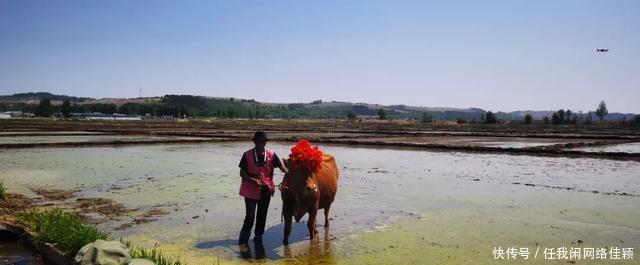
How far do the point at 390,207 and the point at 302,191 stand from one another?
4.09 metres

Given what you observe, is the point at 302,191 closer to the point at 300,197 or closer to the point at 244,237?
the point at 300,197

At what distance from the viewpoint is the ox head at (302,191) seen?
7547 millimetres

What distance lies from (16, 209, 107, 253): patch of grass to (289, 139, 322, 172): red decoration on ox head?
112 inches

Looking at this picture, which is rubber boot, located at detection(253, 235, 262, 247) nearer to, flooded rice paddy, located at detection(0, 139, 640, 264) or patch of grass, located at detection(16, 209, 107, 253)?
flooded rice paddy, located at detection(0, 139, 640, 264)

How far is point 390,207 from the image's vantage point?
36.5 feet

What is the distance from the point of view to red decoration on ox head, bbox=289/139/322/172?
760cm

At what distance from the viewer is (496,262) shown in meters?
6.93

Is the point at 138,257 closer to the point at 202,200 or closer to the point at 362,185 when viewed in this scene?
the point at 202,200

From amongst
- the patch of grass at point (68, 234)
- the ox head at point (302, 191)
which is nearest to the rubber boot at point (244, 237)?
the ox head at point (302, 191)

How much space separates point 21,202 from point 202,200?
3852 millimetres

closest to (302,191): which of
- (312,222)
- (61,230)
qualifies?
(312,222)

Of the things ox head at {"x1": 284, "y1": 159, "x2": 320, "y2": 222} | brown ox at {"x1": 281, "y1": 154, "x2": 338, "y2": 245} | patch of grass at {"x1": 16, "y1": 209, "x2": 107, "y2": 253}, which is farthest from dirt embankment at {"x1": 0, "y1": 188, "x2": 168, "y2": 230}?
ox head at {"x1": 284, "y1": 159, "x2": 320, "y2": 222}

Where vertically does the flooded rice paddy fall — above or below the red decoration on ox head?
below

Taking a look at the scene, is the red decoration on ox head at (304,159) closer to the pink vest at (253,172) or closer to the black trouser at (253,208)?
the pink vest at (253,172)
